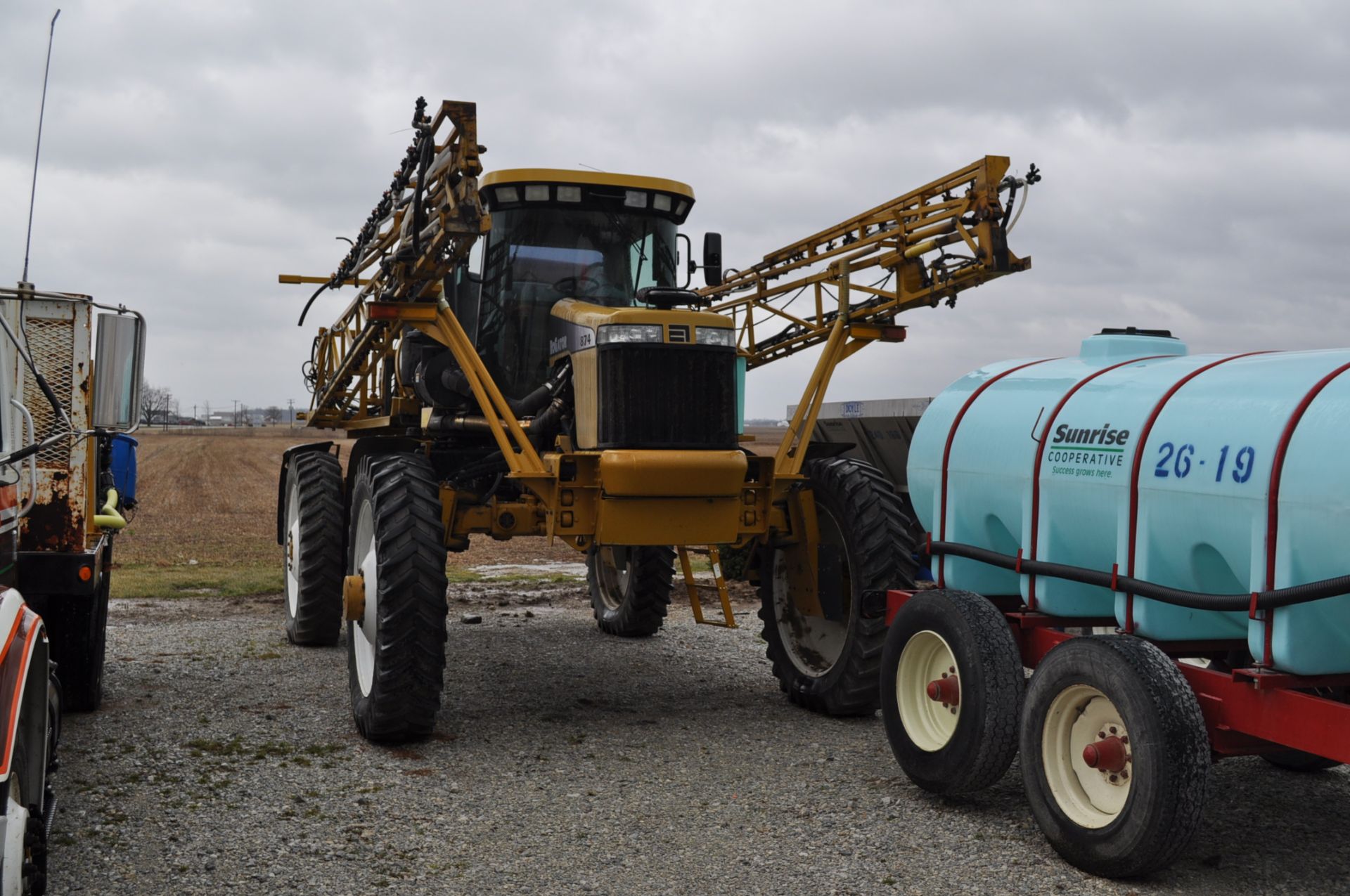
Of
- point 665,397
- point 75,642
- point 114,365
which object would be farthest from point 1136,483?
point 75,642

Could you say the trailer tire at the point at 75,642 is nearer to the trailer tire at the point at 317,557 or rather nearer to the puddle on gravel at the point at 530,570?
the trailer tire at the point at 317,557

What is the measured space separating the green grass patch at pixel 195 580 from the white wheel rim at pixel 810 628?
7.04 metres

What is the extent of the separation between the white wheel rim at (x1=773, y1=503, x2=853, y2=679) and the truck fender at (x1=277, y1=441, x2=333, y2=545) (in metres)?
4.26

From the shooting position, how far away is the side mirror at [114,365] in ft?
14.8

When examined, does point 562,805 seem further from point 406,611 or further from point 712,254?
point 712,254

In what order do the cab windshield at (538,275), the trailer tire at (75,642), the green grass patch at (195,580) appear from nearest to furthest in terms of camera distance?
the trailer tire at (75,642), the cab windshield at (538,275), the green grass patch at (195,580)

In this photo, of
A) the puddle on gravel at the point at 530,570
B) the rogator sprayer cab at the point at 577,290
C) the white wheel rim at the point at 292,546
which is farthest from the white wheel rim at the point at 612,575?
the puddle on gravel at the point at 530,570

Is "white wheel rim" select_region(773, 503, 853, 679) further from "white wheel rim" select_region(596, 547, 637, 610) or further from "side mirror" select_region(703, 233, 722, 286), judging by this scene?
"white wheel rim" select_region(596, 547, 637, 610)

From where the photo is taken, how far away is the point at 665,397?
7.07 metres

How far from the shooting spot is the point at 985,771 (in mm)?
5508

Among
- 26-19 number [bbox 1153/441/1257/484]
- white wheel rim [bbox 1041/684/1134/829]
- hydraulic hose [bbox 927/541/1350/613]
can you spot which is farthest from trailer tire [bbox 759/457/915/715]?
26-19 number [bbox 1153/441/1257/484]

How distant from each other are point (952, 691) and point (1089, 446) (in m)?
1.27

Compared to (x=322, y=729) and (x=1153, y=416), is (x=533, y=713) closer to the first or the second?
(x=322, y=729)

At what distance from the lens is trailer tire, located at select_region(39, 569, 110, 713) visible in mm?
7094
